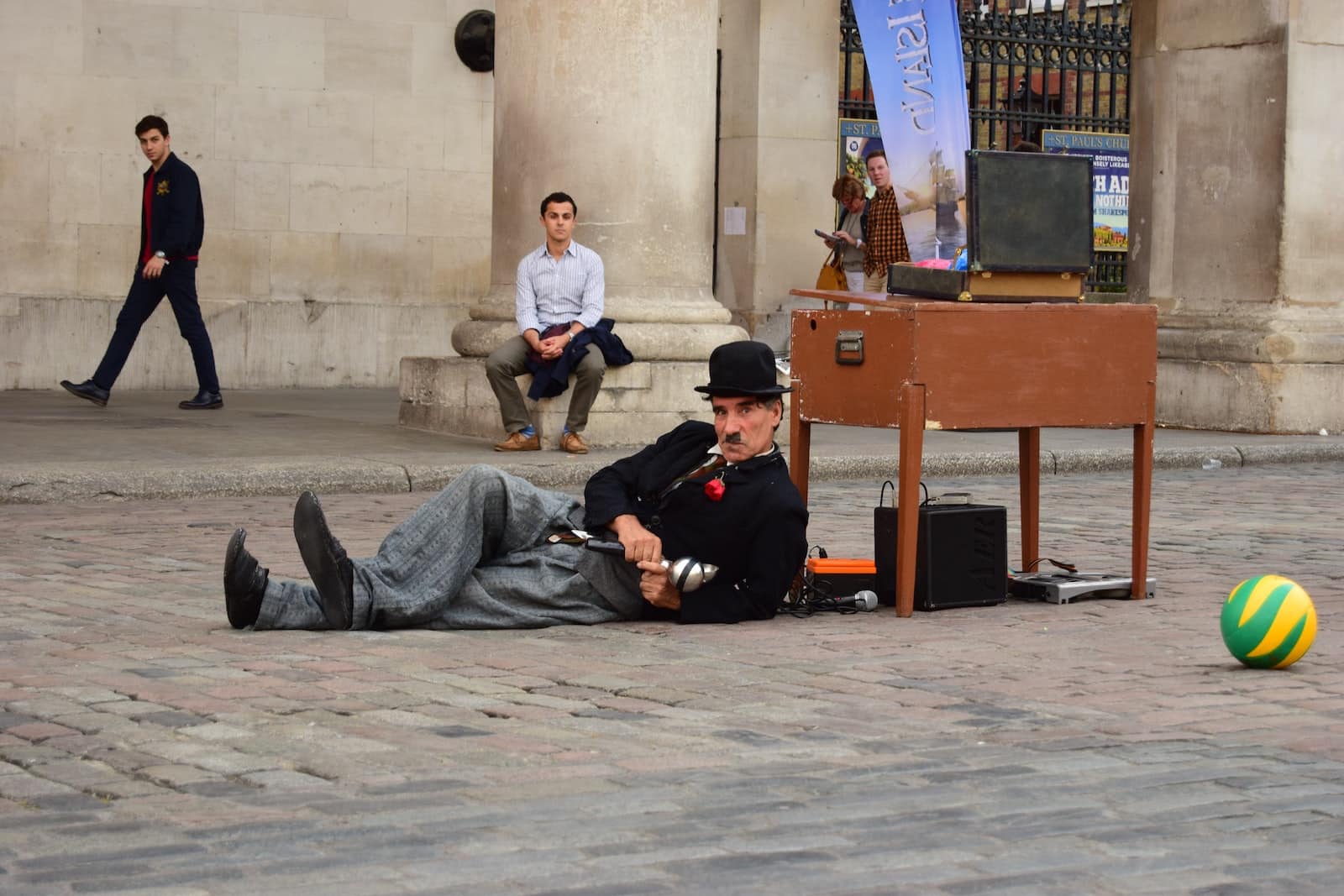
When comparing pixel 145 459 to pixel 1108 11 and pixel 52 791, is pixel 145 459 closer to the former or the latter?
pixel 52 791

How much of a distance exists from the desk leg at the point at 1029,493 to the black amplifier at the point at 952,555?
0.73m

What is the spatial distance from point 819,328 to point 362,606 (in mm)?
1992

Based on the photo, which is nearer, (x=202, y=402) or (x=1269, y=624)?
(x=1269, y=624)

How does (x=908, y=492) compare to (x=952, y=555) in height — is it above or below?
above

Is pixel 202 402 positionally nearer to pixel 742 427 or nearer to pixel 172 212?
pixel 172 212

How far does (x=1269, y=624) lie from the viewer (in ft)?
20.3

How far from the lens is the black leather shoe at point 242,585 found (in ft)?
21.1

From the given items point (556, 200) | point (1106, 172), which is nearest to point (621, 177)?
point (556, 200)

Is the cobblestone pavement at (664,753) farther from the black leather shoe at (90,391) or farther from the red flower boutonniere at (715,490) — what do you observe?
the black leather shoe at (90,391)

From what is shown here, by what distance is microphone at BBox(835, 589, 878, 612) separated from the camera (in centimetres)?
744

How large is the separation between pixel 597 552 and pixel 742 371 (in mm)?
734

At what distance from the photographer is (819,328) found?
7629 mm

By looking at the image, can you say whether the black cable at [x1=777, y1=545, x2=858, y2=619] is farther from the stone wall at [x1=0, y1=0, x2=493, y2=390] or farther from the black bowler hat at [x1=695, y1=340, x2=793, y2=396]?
the stone wall at [x1=0, y1=0, x2=493, y2=390]

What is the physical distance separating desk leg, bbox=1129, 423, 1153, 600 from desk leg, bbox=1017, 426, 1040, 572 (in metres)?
0.59
